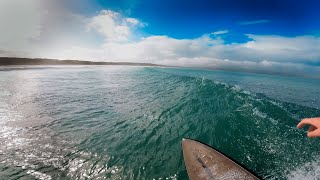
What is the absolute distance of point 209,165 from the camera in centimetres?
694

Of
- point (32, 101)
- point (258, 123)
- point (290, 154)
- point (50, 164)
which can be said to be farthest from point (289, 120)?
point (32, 101)

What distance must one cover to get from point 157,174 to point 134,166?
1064 mm

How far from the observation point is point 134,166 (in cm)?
780

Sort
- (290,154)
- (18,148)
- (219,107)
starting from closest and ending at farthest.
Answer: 1. (18,148)
2. (290,154)
3. (219,107)

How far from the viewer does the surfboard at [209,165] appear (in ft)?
20.7

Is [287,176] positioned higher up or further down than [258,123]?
further down

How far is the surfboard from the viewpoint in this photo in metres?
6.31

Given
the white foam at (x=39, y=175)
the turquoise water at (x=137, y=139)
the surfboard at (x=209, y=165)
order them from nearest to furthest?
1. the surfboard at (x=209, y=165)
2. the white foam at (x=39, y=175)
3. the turquoise water at (x=137, y=139)

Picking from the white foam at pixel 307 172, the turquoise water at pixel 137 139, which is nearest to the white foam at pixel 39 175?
the turquoise water at pixel 137 139

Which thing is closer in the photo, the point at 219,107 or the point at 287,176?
the point at 287,176

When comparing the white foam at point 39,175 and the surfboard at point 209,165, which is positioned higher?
the surfboard at point 209,165

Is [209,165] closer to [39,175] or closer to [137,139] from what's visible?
[137,139]

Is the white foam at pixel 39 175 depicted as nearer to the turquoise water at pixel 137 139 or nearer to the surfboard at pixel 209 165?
the turquoise water at pixel 137 139

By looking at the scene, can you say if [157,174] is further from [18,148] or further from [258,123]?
[258,123]
